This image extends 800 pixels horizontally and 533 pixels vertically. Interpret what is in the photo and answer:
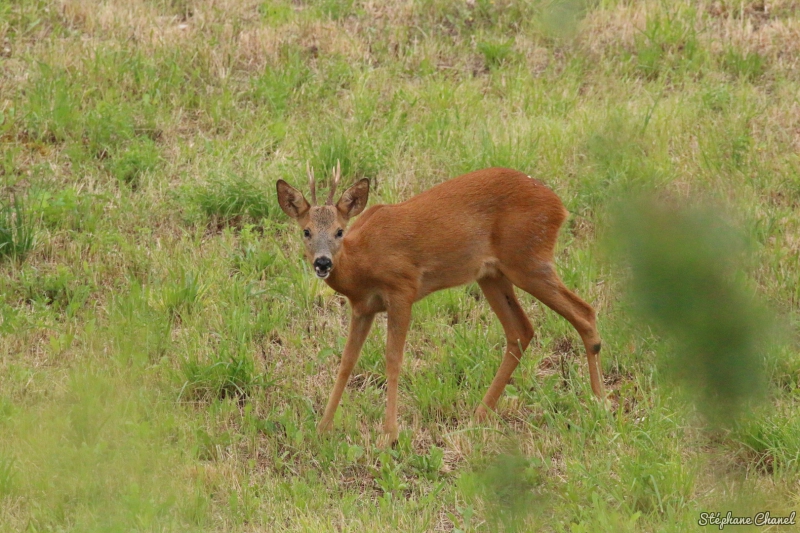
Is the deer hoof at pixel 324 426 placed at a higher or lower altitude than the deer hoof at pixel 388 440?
lower

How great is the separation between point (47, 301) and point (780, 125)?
6127mm

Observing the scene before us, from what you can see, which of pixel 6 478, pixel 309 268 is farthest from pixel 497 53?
pixel 6 478

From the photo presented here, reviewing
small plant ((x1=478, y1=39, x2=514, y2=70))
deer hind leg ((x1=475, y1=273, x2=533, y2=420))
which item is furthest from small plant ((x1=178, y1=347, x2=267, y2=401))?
small plant ((x1=478, y1=39, x2=514, y2=70))

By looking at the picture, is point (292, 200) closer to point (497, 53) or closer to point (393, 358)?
point (393, 358)

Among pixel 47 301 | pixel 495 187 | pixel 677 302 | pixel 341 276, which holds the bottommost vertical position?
pixel 47 301

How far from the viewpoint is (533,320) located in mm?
6922

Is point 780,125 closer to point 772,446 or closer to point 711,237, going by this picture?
point 772,446

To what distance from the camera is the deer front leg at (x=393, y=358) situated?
575 cm

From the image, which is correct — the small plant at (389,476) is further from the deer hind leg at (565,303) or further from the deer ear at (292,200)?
the deer ear at (292,200)

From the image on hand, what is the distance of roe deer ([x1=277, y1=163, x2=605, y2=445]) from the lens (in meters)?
5.82

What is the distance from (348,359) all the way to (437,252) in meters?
0.80

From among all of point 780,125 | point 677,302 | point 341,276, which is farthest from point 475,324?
point 677,302

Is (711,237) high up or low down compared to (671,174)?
up

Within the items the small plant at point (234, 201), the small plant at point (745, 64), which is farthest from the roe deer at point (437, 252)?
the small plant at point (745, 64)
